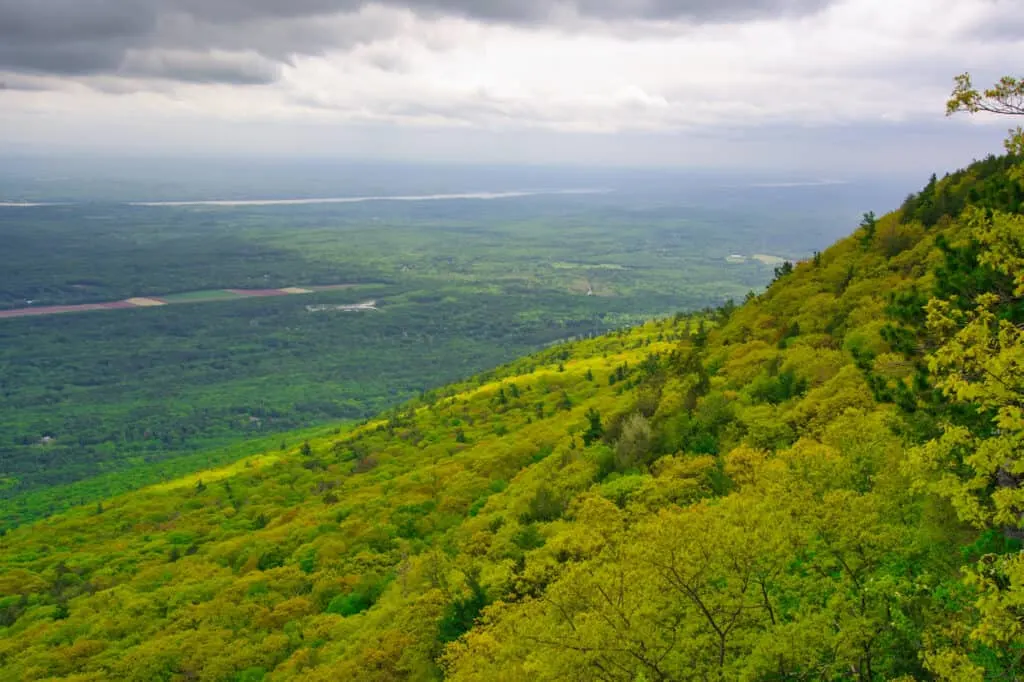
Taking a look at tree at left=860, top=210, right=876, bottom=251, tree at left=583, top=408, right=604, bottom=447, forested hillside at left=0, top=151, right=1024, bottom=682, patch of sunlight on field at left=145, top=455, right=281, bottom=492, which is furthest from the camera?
patch of sunlight on field at left=145, top=455, right=281, bottom=492

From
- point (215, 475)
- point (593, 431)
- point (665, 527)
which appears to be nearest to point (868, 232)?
point (593, 431)

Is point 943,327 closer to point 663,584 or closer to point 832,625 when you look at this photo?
point 832,625

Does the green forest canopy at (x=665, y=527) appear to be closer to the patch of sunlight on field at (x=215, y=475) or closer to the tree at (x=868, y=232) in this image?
the tree at (x=868, y=232)

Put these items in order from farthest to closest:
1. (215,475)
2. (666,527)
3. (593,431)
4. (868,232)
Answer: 1. (215,475)
2. (868,232)
3. (593,431)
4. (666,527)

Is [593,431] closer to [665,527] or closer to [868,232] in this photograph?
[868,232]

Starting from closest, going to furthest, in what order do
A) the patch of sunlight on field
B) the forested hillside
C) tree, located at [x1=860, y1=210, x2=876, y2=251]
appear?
the forested hillside
tree, located at [x1=860, y1=210, x2=876, y2=251]
the patch of sunlight on field

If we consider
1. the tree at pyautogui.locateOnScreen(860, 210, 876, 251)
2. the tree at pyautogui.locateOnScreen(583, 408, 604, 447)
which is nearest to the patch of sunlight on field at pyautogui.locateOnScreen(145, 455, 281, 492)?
the tree at pyautogui.locateOnScreen(583, 408, 604, 447)

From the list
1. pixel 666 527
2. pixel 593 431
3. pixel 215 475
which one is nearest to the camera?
pixel 666 527

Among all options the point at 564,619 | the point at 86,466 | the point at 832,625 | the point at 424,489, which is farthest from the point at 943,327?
the point at 86,466

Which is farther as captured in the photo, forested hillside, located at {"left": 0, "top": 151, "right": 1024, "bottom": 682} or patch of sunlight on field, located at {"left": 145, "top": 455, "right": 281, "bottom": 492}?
patch of sunlight on field, located at {"left": 145, "top": 455, "right": 281, "bottom": 492}

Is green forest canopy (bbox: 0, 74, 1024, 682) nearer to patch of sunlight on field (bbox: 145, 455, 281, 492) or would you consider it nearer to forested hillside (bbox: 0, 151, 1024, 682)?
forested hillside (bbox: 0, 151, 1024, 682)

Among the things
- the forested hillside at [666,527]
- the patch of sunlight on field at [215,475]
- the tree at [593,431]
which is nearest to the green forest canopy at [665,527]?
the forested hillside at [666,527]
